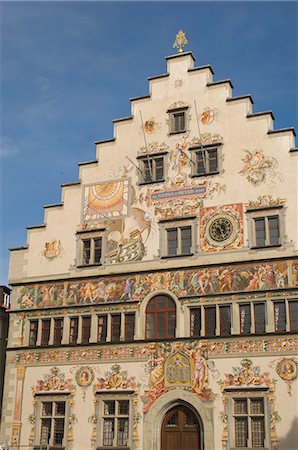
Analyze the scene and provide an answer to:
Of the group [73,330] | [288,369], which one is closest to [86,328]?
[73,330]

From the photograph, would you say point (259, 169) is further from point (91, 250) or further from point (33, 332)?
point (33, 332)

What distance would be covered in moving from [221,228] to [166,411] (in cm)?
695

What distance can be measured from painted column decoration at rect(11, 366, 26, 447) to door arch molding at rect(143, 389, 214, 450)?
208 inches

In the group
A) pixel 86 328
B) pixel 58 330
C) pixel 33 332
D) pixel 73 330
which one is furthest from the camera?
pixel 33 332

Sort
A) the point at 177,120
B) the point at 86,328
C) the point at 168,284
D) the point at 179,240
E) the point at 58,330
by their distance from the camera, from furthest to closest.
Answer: the point at 177,120, the point at 58,330, the point at 86,328, the point at 179,240, the point at 168,284

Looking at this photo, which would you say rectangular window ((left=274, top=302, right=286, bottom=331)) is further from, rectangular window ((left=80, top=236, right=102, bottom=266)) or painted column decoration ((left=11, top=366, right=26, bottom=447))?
painted column decoration ((left=11, top=366, right=26, bottom=447))

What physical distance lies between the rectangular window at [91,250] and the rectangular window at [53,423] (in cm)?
559

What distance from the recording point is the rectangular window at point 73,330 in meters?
25.2

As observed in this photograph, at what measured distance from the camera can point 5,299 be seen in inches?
1113

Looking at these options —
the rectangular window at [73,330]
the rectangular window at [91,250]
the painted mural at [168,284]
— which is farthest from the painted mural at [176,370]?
the rectangular window at [91,250]

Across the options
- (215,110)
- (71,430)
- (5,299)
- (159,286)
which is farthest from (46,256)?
(215,110)

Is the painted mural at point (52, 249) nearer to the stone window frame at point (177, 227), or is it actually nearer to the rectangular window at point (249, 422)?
the stone window frame at point (177, 227)

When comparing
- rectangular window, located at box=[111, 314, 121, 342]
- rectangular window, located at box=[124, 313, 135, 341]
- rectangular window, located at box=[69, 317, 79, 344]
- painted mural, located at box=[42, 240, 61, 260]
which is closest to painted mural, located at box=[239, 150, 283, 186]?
rectangular window, located at box=[124, 313, 135, 341]

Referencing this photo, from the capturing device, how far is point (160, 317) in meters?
24.1
